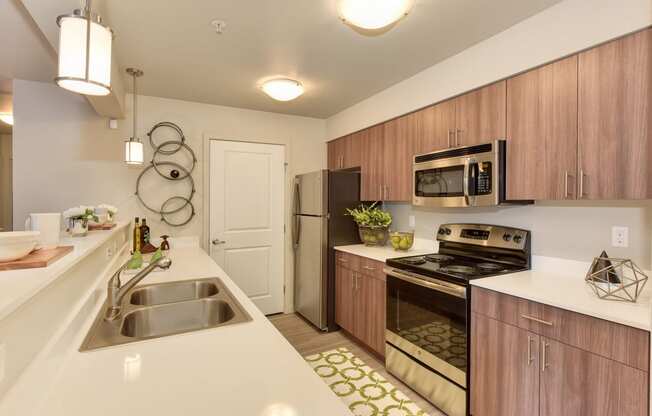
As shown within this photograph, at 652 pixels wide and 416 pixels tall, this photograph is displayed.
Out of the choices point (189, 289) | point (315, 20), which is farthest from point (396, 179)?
point (189, 289)

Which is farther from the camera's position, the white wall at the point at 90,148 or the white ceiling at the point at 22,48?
the white wall at the point at 90,148

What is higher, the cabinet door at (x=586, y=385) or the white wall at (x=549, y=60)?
the white wall at (x=549, y=60)

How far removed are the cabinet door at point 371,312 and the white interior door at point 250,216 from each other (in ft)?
4.10

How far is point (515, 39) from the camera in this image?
1921mm

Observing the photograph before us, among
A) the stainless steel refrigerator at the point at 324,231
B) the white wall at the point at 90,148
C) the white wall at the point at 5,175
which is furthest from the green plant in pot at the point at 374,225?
the white wall at the point at 5,175

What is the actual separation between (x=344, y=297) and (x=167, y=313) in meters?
1.92

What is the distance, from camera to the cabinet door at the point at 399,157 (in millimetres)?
2748

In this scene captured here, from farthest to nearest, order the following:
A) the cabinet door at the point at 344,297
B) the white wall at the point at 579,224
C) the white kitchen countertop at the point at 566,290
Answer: the cabinet door at the point at 344,297 → the white wall at the point at 579,224 → the white kitchen countertop at the point at 566,290

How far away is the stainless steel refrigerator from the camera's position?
3.29 metres

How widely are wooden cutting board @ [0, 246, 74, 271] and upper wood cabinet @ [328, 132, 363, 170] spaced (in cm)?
274

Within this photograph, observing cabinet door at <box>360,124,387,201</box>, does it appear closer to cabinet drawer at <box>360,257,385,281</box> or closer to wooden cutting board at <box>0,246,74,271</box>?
cabinet drawer at <box>360,257,385,281</box>

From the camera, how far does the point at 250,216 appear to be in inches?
145

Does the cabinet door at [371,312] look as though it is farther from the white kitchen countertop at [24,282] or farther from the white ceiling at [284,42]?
the white kitchen countertop at [24,282]

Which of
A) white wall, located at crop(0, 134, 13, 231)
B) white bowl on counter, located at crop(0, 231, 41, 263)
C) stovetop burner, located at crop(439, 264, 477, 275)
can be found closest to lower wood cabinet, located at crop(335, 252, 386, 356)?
stovetop burner, located at crop(439, 264, 477, 275)
